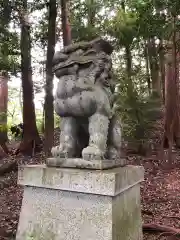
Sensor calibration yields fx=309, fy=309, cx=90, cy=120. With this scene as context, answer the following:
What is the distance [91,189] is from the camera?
2.62 m

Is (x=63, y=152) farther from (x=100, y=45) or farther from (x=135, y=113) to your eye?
(x=135, y=113)

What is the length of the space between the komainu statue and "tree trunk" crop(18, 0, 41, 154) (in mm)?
6352

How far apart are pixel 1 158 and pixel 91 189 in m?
6.56

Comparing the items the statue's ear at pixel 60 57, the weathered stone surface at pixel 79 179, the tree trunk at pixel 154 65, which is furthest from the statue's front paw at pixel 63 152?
the tree trunk at pixel 154 65

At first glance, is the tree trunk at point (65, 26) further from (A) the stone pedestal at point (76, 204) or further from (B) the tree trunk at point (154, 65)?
(A) the stone pedestal at point (76, 204)

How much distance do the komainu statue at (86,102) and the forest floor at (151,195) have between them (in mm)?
1700

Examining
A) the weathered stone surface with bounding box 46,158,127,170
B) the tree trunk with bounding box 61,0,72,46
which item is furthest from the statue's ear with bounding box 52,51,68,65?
the tree trunk with bounding box 61,0,72,46

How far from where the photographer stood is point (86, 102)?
2887 mm

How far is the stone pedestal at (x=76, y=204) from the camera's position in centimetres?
260

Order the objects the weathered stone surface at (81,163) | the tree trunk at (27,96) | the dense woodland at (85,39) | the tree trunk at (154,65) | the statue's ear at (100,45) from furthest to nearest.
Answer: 1. the tree trunk at (154,65)
2. the tree trunk at (27,96)
3. the dense woodland at (85,39)
4. the statue's ear at (100,45)
5. the weathered stone surface at (81,163)

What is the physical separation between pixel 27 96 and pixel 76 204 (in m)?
7.41

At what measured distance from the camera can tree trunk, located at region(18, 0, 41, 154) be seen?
927 centimetres

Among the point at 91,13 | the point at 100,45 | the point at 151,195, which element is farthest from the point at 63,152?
the point at 91,13

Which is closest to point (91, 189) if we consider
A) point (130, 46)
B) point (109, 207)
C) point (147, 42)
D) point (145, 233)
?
point (109, 207)
